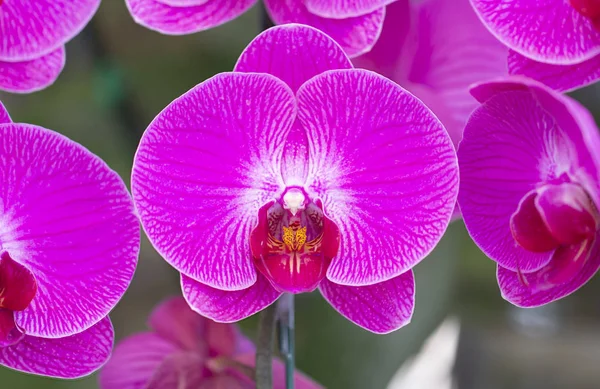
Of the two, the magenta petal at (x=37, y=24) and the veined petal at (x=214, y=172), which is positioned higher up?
the magenta petal at (x=37, y=24)

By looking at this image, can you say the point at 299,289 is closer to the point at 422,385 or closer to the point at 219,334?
the point at 219,334

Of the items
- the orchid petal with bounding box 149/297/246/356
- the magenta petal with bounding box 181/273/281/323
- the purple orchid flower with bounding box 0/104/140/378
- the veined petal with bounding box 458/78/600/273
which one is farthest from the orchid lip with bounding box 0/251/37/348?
the veined petal with bounding box 458/78/600/273

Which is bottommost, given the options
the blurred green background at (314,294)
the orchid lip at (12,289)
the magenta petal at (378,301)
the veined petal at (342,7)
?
the blurred green background at (314,294)

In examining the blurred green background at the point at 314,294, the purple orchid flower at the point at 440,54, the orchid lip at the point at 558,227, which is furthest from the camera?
the blurred green background at the point at 314,294

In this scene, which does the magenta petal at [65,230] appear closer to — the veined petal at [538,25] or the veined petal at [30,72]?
the veined petal at [30,72]

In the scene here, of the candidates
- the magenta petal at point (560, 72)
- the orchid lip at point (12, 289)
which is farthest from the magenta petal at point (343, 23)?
the orchid lip at point (12, 289)
